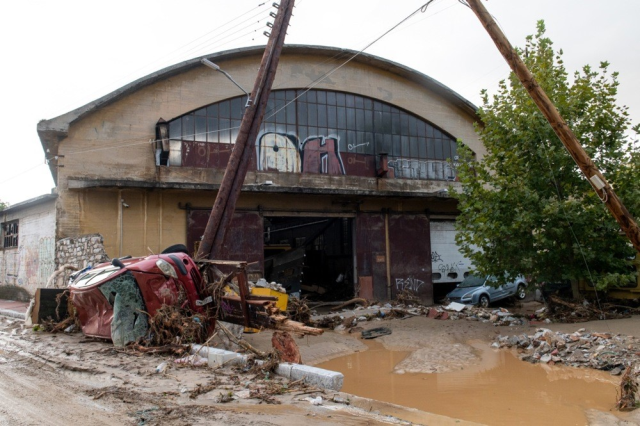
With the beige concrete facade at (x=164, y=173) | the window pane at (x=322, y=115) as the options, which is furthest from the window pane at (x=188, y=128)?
the window pane at (x=322, y=115)

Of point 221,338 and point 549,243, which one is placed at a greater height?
point 549,243

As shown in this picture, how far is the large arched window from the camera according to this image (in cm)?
1914

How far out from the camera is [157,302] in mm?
9445

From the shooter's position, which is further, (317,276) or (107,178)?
(317,276)

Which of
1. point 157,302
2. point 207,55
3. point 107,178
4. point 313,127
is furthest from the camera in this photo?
point 313,127

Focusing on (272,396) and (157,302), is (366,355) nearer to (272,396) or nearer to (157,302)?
(157,302)

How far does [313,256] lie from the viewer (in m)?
26.0

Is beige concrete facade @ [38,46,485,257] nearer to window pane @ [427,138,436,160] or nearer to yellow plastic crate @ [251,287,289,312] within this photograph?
window pane @ [427,138,436,160]

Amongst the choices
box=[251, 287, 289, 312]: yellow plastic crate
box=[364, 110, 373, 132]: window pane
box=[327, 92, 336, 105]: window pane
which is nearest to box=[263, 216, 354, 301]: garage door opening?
box=[364, 110, 373, 132]: window pane

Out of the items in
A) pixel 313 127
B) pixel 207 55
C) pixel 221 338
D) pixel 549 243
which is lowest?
pixel 221 338

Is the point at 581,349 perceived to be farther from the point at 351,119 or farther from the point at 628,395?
the point at 351,119

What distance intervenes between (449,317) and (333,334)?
167 inches

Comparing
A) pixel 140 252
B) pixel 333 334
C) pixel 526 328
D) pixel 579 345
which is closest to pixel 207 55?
pixel 140 252

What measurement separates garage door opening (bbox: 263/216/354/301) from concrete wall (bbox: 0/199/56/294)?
7899 millimetres
